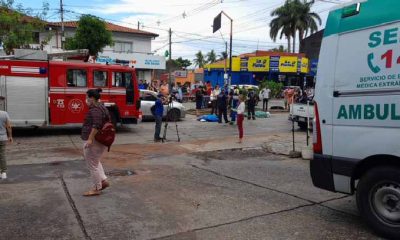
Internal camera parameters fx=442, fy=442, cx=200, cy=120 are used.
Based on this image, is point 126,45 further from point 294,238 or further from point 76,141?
point 294,238

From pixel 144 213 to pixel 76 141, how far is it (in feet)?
27.9

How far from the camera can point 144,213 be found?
6176mm

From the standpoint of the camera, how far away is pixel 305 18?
62031 mm

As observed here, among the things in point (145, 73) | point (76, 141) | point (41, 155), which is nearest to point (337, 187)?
point (41, 155)

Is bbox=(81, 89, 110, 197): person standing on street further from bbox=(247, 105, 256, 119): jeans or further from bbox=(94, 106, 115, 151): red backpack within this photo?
bbox=(247, 105, 256, 119): jeans

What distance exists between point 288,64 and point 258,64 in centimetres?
337

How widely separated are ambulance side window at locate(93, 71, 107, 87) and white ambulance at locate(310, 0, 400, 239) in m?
11.0

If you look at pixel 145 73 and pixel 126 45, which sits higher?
pixel 126 45

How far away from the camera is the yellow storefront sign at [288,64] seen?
4938 cm

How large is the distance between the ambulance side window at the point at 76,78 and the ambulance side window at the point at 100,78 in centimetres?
38

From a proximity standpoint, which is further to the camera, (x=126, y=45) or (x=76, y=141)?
(x=126, y=45)

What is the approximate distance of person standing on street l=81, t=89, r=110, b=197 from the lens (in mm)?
6895

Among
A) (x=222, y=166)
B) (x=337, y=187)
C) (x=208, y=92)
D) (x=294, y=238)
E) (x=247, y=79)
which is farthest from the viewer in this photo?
(x=247, y=79)

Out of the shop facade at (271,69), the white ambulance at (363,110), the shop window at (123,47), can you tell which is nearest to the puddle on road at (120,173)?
the white ambulance at (363,110)
